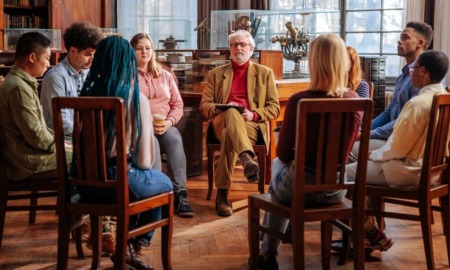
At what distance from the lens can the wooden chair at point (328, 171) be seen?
8.39 ft

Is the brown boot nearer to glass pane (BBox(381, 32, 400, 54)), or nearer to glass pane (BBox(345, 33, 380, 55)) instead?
glass pane (BBox(381, 32, 400, 54))

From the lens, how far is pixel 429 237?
120 inches

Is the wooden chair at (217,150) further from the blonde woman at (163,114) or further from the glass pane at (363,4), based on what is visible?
the glass pane at (363,4)

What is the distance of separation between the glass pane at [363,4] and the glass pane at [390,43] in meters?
0.36

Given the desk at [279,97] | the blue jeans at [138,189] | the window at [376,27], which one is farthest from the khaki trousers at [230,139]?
the window at [376,27]

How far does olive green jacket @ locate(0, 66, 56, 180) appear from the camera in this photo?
10.3 feet

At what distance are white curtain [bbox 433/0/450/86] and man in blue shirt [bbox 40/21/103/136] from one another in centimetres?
433

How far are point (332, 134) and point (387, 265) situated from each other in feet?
3.22

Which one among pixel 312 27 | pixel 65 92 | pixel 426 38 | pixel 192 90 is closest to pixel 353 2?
pixel 312 27

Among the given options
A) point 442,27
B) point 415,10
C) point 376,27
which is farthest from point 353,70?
point 376,27

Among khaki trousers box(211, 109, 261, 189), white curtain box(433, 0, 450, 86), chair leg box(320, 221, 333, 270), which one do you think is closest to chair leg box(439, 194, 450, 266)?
chair leg box(320, 221, 333, 270)

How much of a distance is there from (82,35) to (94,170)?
1.12 m

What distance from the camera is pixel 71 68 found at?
12.2 feet

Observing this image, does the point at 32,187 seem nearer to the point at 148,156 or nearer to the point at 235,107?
the point at 148,156
